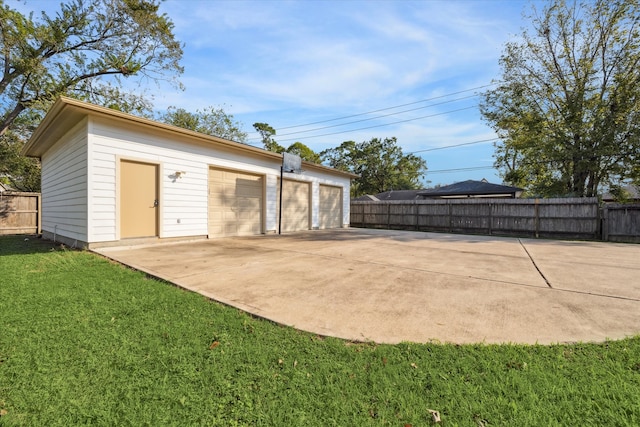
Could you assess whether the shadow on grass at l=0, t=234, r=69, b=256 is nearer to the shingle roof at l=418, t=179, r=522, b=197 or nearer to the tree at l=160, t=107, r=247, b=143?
the tree at l=160, t=107, r=247, b=143

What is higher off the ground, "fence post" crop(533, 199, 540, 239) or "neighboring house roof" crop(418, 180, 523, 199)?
"neighboring house roof" crop(418, 180, 523, 199)

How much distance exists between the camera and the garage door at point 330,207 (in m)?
13.4

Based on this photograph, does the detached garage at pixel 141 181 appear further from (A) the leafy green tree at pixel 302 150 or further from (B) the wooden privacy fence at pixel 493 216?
(A) the leafy green tree at pixel 302 150

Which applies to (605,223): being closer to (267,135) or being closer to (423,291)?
(423,291)

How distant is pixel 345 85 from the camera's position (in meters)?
16.8

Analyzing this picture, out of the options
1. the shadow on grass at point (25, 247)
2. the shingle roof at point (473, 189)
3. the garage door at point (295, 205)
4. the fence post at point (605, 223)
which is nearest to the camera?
the shadow on grass at point (25, 247)

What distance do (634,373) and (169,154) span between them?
28.2 ft

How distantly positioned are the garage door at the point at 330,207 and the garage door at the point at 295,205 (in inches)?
40.7

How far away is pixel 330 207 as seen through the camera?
1401 centimetres

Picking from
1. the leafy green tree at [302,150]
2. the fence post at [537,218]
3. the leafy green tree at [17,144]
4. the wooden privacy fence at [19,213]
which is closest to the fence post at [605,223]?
the fence post at [537,218]

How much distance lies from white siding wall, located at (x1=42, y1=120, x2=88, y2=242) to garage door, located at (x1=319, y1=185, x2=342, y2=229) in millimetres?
8739

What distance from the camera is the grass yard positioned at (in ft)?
4.75

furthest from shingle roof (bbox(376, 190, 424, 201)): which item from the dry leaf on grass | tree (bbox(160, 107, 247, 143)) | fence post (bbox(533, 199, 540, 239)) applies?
the dry leaf on grass

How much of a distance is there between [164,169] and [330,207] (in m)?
8.12
